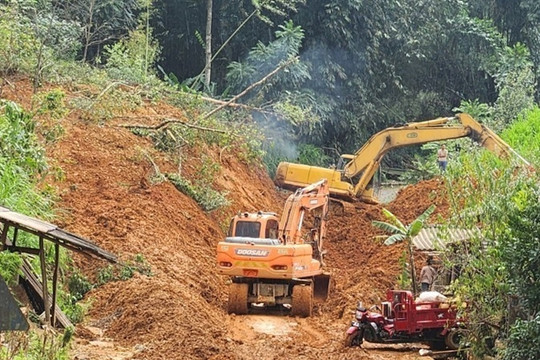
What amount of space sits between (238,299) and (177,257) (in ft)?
6.56

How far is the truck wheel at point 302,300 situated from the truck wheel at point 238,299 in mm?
921

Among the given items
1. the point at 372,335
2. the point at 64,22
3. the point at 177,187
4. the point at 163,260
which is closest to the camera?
the point at 372,335

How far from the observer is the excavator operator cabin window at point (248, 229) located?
19.1m

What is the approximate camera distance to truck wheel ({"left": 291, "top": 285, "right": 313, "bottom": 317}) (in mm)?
18094

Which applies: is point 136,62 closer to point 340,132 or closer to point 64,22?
point 64,22

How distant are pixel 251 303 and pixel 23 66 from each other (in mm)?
9388

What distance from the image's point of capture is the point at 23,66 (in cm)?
2408

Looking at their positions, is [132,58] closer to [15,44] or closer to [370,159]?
[370,159]

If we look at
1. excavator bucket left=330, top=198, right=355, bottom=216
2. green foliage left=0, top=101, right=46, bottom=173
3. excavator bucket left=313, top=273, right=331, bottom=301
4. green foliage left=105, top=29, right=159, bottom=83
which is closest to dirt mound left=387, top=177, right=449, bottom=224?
excavator bucket left=330, top=198, right=355, bottom=216

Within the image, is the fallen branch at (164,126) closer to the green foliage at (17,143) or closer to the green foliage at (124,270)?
the green foliage at (124,270)

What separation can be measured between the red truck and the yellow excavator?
12573 millimetres

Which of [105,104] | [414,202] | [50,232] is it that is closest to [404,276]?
[105,104]

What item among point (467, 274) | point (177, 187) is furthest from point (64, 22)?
A: point (467, 274)

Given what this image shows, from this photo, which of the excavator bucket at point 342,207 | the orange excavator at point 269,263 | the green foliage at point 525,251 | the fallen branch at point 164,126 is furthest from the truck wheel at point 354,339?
the excavator bucket at point 342,207
